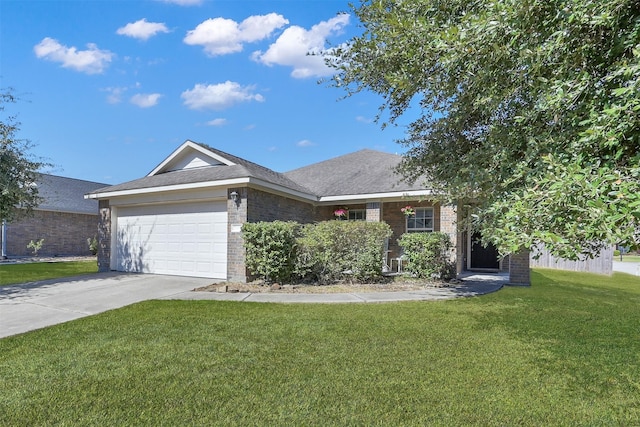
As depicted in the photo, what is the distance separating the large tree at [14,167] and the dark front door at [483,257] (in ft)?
53.4

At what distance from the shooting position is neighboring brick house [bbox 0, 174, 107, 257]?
753 inches

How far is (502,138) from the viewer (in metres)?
4.05

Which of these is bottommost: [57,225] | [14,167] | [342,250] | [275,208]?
[342,250]

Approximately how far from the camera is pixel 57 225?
2069 centimetres

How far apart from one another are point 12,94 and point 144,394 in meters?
13.4

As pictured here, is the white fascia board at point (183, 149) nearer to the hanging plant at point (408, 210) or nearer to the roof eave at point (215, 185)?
the roof eave at point (215, 185)

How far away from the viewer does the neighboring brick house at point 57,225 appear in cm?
1912

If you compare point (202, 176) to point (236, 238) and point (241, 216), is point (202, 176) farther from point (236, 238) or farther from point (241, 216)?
point (236, 238)

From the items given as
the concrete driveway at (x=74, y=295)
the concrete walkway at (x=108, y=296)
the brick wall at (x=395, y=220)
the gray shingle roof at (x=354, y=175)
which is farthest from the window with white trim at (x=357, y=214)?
the concrete driveway at (x=74, y=295)

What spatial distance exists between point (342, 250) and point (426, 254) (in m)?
2.51

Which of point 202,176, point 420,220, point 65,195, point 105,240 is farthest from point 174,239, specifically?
point 65,195

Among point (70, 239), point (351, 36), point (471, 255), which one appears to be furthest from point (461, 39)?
point (70, 239)

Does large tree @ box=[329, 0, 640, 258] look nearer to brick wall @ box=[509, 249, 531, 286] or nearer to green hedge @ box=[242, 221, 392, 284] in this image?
green hedge @ box=[242, 221, 392, 284]

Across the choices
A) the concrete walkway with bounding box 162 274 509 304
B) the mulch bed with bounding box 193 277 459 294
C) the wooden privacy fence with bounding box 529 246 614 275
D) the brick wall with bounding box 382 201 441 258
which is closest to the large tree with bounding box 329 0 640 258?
the concrete walkway with bounding box 162 274 509 304
